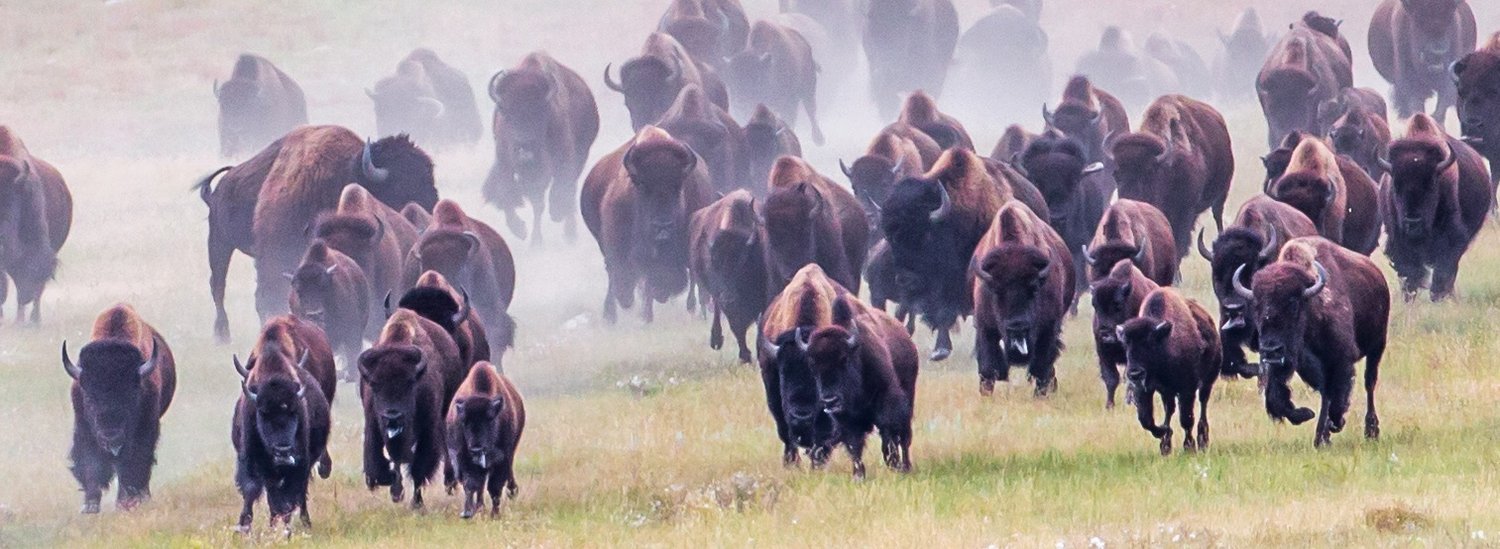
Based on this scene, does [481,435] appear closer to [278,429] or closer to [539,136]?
[278,429]

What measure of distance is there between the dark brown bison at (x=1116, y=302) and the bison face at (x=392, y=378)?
3.90 metres

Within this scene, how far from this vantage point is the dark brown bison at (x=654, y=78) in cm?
2755

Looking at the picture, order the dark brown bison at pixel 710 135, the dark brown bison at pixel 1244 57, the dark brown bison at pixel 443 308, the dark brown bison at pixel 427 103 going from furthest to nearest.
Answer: the dark brown bison at pixel 1244 57, the dark brown bison at pixel 427 103, the dark brown bison at pixel 710 135, the dark brown bison at pixel 443 308

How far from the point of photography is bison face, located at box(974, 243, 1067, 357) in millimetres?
13836

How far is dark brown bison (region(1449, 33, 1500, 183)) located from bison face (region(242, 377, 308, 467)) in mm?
12463

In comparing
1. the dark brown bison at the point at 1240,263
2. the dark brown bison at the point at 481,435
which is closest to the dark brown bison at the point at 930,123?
the dark brown bison at the point at 1240,263

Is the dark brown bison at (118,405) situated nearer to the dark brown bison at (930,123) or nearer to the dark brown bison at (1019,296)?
the dark brown bison at (1019,296)

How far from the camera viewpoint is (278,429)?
462 inches

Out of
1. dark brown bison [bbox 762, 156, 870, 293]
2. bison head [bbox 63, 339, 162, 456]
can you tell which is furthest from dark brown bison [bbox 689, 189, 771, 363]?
bison head [bbox 63, 339, 162, 456]

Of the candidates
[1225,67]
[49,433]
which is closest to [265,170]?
[49,433]

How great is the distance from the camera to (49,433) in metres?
17.4

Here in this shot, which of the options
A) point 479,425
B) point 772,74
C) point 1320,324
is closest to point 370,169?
point 479,425

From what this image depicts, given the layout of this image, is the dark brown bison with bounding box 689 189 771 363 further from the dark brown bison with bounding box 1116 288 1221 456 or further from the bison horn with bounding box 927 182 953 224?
the dark brown bison with bounding box 1116 288 1221 456

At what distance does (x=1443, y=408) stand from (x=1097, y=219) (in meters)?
6.10
